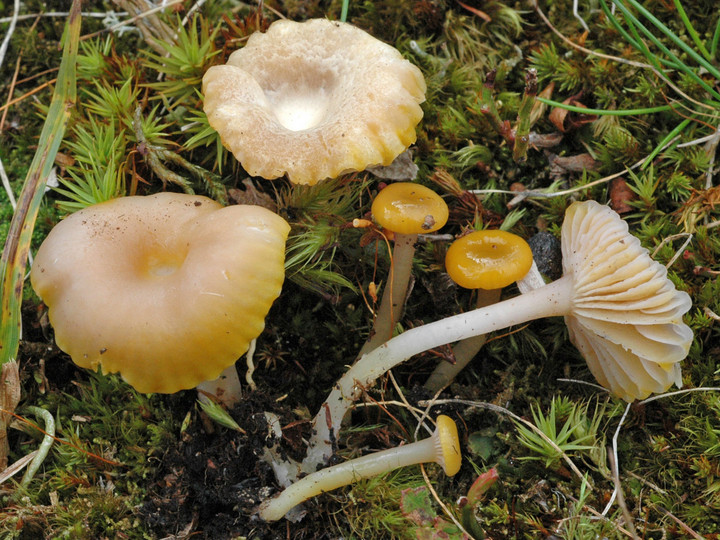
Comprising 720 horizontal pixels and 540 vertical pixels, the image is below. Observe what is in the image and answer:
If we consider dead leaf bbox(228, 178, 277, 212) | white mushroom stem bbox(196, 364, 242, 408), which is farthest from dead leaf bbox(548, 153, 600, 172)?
white mushroom stem bbox(196, 364, 242, 408)

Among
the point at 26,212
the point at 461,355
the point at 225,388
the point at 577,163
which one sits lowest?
the point at 225,388

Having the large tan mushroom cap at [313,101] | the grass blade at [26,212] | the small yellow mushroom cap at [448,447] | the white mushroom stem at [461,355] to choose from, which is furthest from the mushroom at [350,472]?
the grass blade at [26,212]

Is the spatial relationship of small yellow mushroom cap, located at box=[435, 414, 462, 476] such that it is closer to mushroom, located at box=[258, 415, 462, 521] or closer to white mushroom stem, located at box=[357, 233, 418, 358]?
mushroom, located at box=[258, 415, 462, 521]

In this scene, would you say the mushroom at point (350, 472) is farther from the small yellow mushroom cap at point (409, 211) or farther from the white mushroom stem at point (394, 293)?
the small yellow mushroom cap at point (409, 211)

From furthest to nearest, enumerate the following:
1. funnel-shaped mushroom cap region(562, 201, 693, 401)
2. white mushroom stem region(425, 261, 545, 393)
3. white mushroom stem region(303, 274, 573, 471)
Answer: white mushroom stem region(425, 261, 545, 393) < white mushroom stem region(303, 274, 573, 471) < funnel-shaped mushroom cap region(562, 201, 693, 401)

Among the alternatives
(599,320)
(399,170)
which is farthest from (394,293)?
(599,320)

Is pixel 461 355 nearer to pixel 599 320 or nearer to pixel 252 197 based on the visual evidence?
pixel 599 320
